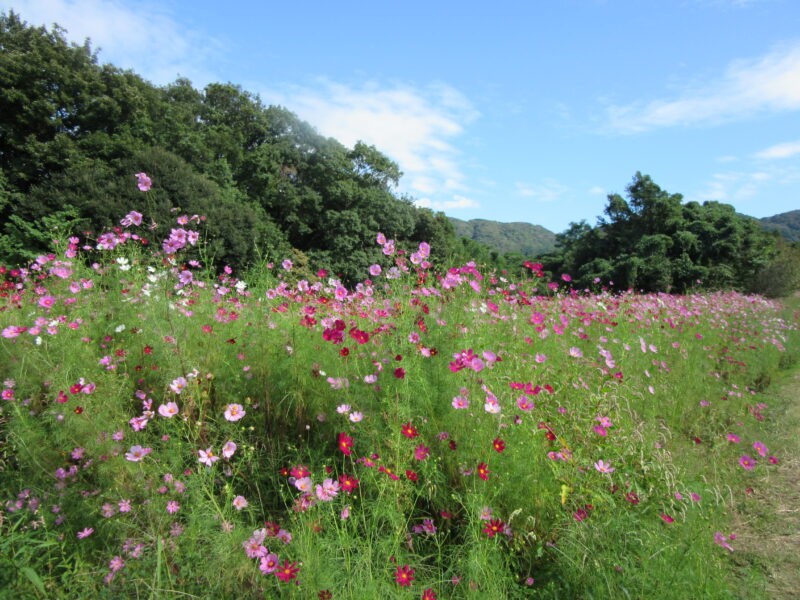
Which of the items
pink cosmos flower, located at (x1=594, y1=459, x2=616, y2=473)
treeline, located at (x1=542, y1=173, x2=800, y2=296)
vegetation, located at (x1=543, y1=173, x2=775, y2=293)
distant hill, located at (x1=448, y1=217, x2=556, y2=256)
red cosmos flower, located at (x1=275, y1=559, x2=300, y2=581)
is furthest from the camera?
distant hill, located at (x1=448, y1=217, x2=556, y2=256)

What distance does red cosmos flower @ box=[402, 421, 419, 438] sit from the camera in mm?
1797

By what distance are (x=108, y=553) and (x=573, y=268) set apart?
28519mm

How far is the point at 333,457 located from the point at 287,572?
0.80 m

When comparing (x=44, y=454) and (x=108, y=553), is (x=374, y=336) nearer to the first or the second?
(x=108, y=553)

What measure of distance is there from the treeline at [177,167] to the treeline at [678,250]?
10413 mm

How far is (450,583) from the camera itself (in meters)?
1.62

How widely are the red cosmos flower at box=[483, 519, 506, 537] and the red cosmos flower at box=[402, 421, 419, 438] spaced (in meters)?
0.46

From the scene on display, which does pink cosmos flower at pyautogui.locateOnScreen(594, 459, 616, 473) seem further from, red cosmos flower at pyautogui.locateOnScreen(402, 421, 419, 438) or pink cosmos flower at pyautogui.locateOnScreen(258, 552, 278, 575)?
pink cosmos flower at pyautogui.locateOnScreen(258, 552, 278, 575)

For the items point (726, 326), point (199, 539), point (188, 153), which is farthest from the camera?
point (188, 153)

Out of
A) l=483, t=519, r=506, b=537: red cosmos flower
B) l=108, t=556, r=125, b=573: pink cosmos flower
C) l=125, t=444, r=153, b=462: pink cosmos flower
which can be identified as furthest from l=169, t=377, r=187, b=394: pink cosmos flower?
l=483, t=519, r=506, b=537: red cosmos flower

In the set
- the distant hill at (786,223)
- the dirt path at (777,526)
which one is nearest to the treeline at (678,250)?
the dirt path at (777,526)

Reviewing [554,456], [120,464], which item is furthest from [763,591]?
[120,464]

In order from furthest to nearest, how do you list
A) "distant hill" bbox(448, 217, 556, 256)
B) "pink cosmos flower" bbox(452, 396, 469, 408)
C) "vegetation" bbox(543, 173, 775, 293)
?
1. "distant hill" bbox(448, 217, 556, 256)
2. "vegetation" bbox(543, 173, 775, 293)
3. "pink cosmos flower" bbox(452, 396, 469, 408)

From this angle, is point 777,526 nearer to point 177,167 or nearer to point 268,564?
point 268,564
